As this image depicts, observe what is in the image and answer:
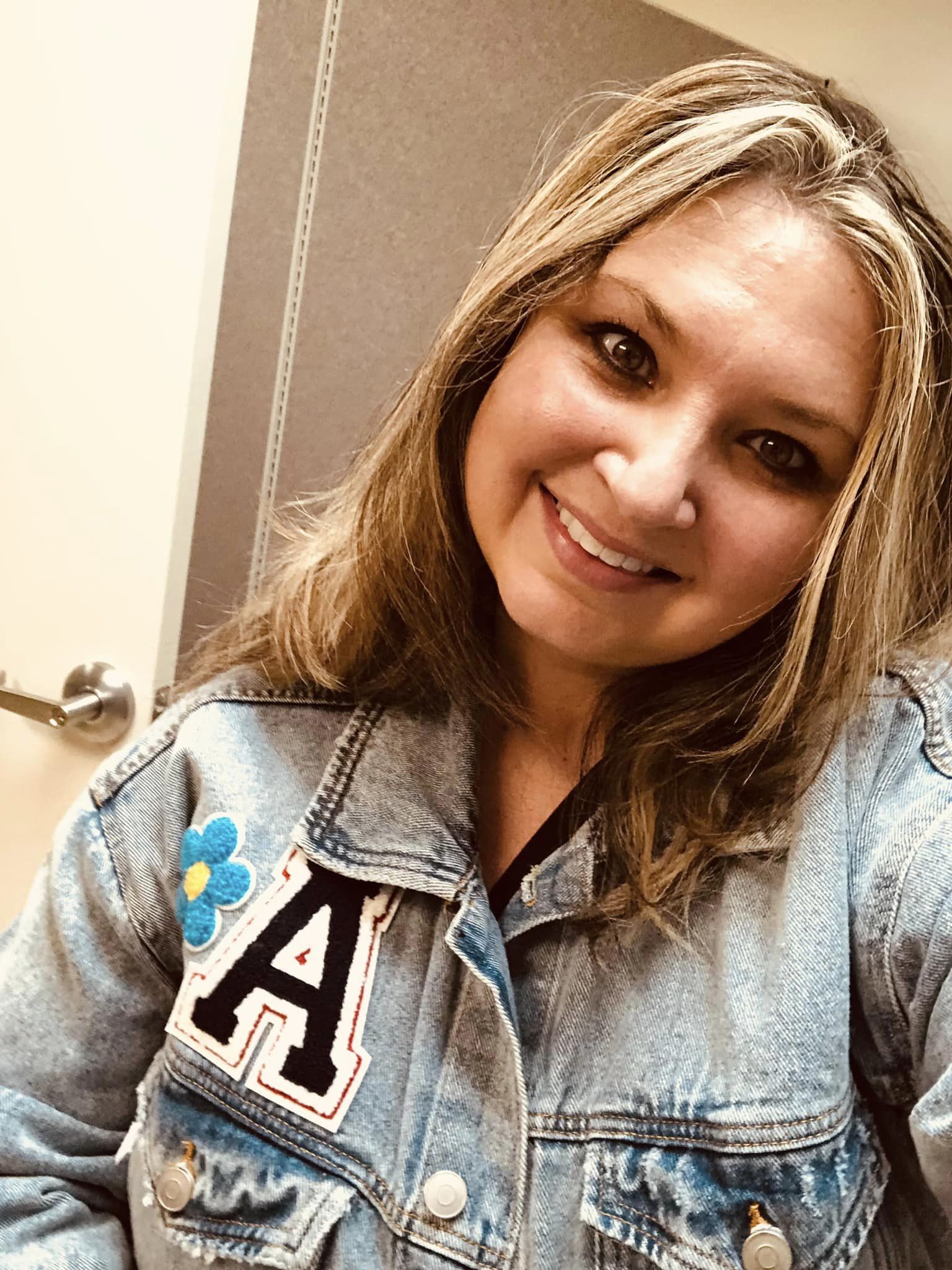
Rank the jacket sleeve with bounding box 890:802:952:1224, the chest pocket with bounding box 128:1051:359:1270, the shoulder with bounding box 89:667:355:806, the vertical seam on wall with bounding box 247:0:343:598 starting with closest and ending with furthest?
1. the jacket sleeve with bounding box 890:802:952:1224
2. the chest pocket with bounding box 128:1051:359:1270
3. the shoulder with bounding box 89:667:355:806
4. the vertical seam on wall with bounding box 247:0:343:598

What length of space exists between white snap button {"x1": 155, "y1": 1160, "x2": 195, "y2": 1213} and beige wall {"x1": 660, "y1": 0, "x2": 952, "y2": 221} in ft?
3.76

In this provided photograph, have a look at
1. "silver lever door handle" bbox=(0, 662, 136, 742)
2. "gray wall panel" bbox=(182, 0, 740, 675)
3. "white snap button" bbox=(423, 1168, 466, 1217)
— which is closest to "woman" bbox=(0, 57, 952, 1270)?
"white snap button" bbox=(423, 1168, 466, 1217)

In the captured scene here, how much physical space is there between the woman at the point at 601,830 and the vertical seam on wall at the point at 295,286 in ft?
1.55

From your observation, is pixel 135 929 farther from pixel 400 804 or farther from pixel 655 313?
pixel 655 313

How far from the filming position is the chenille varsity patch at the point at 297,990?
1.94 feet

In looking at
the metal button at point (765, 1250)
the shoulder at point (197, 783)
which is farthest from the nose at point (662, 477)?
the metal button at point (765, 1250)

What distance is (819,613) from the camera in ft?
1.93

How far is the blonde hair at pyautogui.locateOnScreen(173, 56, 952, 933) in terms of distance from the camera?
548 millimetres

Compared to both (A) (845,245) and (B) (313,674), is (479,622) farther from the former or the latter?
(A) (845,245)

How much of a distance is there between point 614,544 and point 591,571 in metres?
0.02

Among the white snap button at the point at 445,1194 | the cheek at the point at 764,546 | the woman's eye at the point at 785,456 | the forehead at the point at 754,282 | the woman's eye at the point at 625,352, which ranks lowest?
the white snap button at the point at 445,1194

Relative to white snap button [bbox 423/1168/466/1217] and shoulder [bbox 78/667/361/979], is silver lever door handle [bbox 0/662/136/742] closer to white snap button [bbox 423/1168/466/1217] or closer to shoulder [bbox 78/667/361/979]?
shoulder [bbox 78/667/361/979]

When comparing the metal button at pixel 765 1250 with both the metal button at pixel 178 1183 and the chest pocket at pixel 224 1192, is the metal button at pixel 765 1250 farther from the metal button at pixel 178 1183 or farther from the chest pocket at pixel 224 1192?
the metal button at pixel 178 1183

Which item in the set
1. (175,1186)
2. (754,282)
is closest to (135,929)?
(175,1186)
